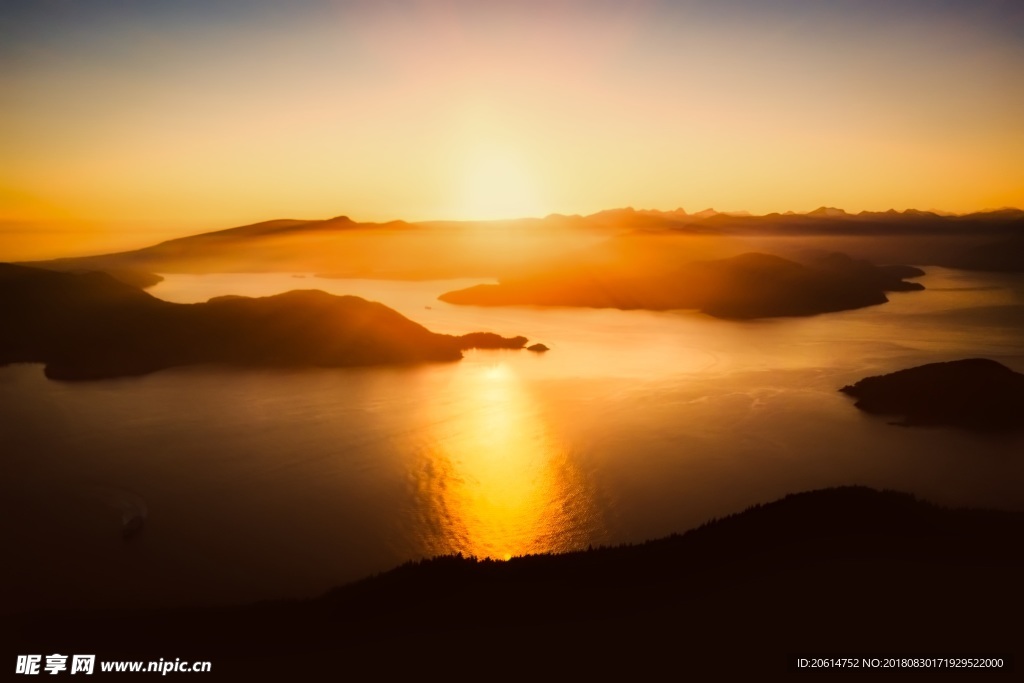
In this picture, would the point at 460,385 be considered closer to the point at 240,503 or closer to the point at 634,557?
the point at 240,503

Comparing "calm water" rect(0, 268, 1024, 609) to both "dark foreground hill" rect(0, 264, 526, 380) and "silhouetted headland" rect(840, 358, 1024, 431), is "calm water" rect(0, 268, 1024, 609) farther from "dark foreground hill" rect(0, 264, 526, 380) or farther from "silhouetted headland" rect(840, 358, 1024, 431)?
"dark foreground hill" rect(0, 264, 526, 380)

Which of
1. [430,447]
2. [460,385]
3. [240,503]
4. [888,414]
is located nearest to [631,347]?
[460,385]

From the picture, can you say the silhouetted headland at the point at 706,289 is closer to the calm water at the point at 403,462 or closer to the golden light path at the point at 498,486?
the calm water at the point at 403,462

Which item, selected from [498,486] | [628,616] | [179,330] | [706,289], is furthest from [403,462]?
[706,289]

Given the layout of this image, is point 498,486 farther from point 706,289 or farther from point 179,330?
point 706,289

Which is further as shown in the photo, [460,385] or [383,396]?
[460,385]
